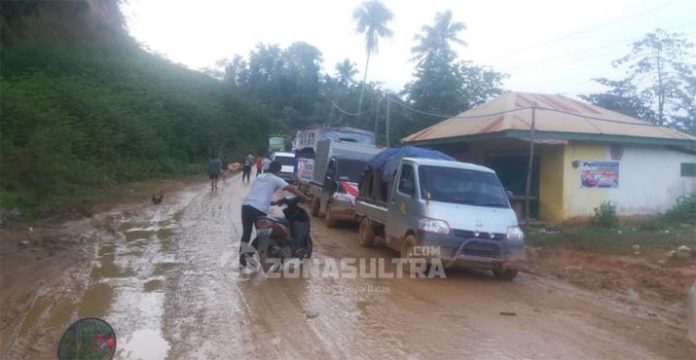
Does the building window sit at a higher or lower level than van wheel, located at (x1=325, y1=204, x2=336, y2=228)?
higher

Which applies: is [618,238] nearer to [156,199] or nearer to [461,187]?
[461,187]

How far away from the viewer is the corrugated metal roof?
16.8 meters

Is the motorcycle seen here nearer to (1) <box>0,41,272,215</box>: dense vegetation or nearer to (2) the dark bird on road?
(1) <box>0,41,272,215</box>: dense vegetation

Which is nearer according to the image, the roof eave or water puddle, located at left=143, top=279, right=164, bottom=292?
water puddle, located at left=143, top=279, right=164, bottom=292

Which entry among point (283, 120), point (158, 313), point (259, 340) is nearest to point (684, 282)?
point (259, 340)

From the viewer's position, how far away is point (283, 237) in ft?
29.0

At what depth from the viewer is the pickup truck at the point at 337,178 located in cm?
1479

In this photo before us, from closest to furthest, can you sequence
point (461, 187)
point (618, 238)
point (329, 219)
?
point (461, 187) < point (618, 238) < point (329, 219)

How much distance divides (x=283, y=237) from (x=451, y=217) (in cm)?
257

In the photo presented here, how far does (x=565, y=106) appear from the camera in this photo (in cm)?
1945

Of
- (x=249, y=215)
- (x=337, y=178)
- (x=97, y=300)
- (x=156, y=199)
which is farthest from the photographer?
(x=156, y=199)

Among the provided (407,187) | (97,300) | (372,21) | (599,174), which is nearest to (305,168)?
(599,174)

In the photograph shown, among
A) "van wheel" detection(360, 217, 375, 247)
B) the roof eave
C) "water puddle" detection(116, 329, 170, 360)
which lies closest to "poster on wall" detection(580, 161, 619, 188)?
the roof eave

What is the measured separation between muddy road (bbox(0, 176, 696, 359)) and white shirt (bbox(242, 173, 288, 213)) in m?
1.06
